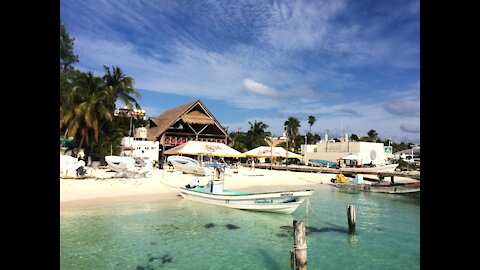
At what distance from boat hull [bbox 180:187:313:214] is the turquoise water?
1.33 feet

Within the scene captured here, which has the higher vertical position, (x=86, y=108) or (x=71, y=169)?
(x=86, y=108)

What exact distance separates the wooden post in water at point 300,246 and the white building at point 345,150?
4748 centimetres

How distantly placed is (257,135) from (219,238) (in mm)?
51583

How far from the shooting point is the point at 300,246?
1009 centimetres

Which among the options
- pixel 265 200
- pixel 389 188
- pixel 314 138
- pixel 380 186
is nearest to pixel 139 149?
pixel 265 200

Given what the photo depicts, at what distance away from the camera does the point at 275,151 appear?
47000 millimetres

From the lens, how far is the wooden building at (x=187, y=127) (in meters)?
46.8

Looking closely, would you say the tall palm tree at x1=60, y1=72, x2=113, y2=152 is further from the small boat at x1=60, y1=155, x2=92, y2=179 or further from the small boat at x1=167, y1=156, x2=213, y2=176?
the small boat at x1=167, y1=156, x2=213, y2=176

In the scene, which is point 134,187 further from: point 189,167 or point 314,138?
point 314,138

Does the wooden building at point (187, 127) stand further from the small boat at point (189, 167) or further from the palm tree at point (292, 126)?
the palm tree at point (292, 126)
